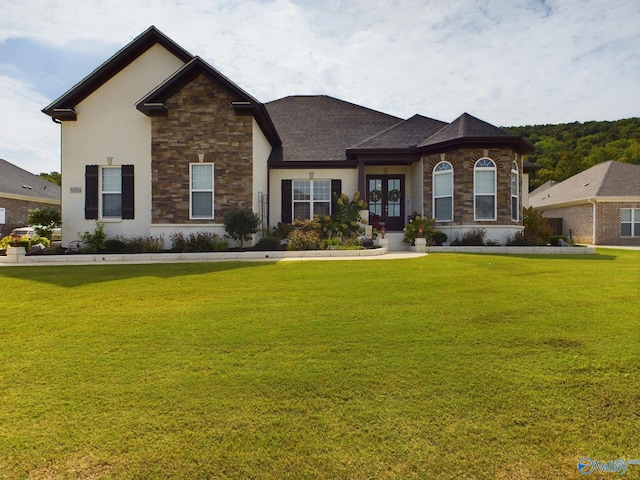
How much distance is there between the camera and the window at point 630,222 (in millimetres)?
22420

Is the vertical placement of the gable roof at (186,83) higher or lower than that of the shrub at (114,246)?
higher

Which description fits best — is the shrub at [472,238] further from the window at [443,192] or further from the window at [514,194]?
the window at [514,194]

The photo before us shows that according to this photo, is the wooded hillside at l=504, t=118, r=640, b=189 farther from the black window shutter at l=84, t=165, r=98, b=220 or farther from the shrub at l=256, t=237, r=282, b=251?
the black window shutter at l=84, t=165, r=98, b=220

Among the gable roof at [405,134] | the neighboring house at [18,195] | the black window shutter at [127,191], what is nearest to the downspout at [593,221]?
the gable roof at [405,134]

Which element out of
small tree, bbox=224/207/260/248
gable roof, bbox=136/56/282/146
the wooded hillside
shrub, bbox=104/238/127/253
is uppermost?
the wooded hillside

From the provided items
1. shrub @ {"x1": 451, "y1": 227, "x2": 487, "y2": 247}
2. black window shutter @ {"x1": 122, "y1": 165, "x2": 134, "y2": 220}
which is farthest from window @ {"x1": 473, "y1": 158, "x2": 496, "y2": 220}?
black window shutter @ {"x1": 122, "y1": 165, "x2": 134, "y2": 220}

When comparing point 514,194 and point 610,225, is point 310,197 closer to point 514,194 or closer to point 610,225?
point 514,194

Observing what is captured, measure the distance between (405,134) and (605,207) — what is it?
1490cm

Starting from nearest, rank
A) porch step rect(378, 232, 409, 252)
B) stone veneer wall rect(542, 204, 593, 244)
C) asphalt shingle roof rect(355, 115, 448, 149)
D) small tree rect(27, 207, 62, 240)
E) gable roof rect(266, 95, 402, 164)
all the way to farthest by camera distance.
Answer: small tree rect(27, 207, 62, 240) → porch step rect(378, 232, 409, 252) → asphalt shingle roof rect(355, 115, 448, 149) → gable roof rect(266, 95, 402, 164) → stone veneer wall rect(542, 204, 593, 244)

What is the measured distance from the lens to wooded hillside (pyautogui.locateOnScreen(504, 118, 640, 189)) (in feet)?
142

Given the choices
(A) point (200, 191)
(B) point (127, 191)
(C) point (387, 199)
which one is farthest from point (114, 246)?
(C) point (387, 199)

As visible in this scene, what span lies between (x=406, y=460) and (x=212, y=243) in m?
11.3

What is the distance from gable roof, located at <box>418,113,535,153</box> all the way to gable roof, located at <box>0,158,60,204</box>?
2713 centimetres

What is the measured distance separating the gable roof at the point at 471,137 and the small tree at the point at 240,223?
7.87m
